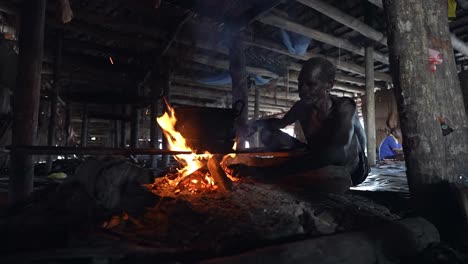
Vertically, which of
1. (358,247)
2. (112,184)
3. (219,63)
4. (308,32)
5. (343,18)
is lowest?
(358,247)

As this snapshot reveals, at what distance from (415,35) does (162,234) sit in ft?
8.84

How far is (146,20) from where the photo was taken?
598cm

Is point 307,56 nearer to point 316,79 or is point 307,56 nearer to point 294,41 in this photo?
point 294,41

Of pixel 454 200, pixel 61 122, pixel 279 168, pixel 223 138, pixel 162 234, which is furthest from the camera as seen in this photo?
pixel 61 122

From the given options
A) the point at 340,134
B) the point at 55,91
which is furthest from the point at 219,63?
the point at 340,134

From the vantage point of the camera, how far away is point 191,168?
3.15 metres

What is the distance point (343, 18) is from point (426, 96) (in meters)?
4.23

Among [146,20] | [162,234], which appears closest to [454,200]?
[162,234]

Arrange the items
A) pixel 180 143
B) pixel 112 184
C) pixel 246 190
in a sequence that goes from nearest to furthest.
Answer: pixel 112 184, pixel 246 190, pixel 180 143

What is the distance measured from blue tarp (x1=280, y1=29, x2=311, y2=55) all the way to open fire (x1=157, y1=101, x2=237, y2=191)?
→ 4807mm

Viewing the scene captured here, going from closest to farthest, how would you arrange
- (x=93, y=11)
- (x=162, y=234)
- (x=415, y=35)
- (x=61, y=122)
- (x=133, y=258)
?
(x=133, y=258), (x=162, y=234), (x=415, y=35), (x=93, y=11), (x=61, y=122)

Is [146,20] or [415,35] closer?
[415,35]

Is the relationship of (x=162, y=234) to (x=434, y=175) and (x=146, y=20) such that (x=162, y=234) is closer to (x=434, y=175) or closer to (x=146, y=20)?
(x=434, y=175)

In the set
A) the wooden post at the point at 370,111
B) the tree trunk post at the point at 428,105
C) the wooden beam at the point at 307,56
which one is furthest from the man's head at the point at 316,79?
the wooden post at the point at 370,111
